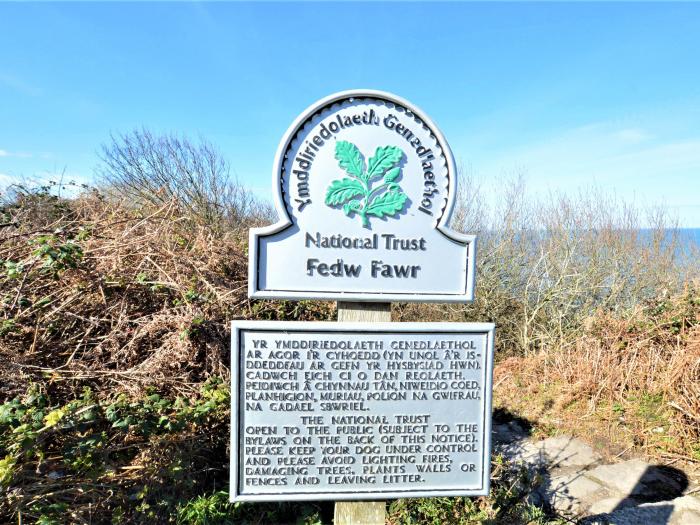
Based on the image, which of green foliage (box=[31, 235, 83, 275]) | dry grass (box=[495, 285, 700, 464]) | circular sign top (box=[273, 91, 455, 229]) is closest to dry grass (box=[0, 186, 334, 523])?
green foliage (box=[31, 235, 83, 275])

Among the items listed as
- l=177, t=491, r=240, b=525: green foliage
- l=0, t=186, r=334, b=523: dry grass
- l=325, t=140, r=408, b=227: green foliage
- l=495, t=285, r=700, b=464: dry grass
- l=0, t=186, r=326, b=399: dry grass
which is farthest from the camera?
l=495, t=285, r=700, b=464: dry grass

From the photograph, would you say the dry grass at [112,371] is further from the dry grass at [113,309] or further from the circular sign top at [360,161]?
the circular sign top at [360,161]

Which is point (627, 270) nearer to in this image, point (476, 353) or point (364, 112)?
point (476, 353)

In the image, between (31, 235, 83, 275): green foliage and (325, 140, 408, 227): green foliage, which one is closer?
(325, 140, 408, 227): green foliage

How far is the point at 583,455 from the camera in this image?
4562 mm

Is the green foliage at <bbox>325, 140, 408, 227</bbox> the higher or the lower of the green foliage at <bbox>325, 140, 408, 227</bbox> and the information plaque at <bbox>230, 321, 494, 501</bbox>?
the higher

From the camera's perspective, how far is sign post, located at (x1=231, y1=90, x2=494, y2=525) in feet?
6.76

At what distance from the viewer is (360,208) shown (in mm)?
2080

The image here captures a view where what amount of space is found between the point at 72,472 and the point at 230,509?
1.16 meters

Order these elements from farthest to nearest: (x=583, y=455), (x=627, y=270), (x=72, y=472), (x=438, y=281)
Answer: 1. (x=627, y=270)
2. (x=583, y=455)
3. (x=72, y=472)
4. (x=438, y=281)

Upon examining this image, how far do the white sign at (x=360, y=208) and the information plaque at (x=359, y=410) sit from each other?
0.74 ft

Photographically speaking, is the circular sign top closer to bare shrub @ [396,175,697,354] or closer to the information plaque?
the information plaque

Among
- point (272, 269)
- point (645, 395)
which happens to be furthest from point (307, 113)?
point (645, 395)

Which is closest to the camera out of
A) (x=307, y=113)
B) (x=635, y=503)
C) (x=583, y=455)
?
(x=307, y=113)
